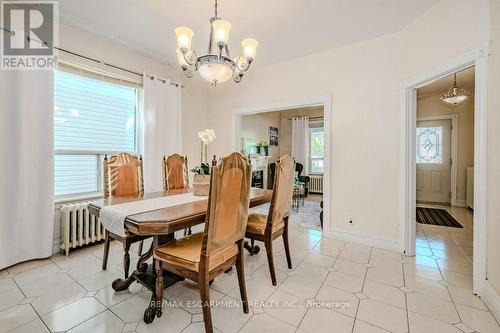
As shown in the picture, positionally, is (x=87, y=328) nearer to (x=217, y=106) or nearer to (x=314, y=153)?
(x=217, y=106)

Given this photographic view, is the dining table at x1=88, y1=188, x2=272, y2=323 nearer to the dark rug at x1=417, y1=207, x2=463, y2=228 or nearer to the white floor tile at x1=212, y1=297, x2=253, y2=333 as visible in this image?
the white floor tile at x1=212, y1=297, x2=253, y2=333

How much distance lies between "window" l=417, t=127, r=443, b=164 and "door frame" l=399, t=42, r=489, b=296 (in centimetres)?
363

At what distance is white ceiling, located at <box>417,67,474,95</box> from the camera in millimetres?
3954

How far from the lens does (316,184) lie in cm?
671

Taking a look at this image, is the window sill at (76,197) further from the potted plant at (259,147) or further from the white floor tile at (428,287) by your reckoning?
the potted plant at (259,147)

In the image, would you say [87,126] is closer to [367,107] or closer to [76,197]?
[76,197]

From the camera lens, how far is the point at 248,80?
153 inches

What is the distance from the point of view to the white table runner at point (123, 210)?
1471mm

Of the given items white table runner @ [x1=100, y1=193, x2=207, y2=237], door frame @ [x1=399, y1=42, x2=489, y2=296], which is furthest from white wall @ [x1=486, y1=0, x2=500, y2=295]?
white table runner @ [x1=100, y1=193, x2=207, y2=237]

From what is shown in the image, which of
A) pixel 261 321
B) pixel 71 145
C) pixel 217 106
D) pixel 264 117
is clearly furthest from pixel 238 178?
pixel 264 117

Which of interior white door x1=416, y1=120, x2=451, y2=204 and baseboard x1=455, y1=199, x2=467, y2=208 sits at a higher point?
interior white door x1=416, y1=120, x2=451, y2=204

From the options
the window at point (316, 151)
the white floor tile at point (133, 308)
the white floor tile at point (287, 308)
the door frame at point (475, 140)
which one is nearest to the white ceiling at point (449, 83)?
the door frame at point (475, 140)

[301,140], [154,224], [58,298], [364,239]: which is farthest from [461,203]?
[58,298]

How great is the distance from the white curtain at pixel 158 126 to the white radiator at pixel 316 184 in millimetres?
4436
